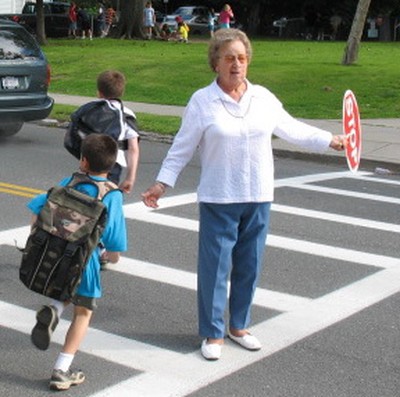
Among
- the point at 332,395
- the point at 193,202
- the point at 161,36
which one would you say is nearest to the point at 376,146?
the point at 193,202

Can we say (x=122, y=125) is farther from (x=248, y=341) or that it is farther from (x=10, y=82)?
(x=10, y=82)

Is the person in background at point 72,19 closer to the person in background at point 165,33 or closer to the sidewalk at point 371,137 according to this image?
the person in background at point 165,33

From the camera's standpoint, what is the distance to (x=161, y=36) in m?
43.5

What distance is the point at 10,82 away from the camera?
13945 millimetres

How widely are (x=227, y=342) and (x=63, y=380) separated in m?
1.15

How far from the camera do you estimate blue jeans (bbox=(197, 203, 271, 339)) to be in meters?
5.28

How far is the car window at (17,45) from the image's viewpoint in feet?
46.0

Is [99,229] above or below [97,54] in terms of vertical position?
above

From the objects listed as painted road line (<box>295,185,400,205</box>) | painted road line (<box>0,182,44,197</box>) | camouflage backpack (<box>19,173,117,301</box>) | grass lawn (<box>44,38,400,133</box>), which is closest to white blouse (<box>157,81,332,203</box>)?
camouflage backpack (<box>19,173,117,301</box>)

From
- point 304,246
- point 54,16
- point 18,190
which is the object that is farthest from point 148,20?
point 304,246

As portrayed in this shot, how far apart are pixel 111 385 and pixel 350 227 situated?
4.59 metres

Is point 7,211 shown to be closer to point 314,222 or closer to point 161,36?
point 314,222

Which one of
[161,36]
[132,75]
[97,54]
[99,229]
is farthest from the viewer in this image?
[161,36]

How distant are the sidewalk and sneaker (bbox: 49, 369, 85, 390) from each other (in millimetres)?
8670
